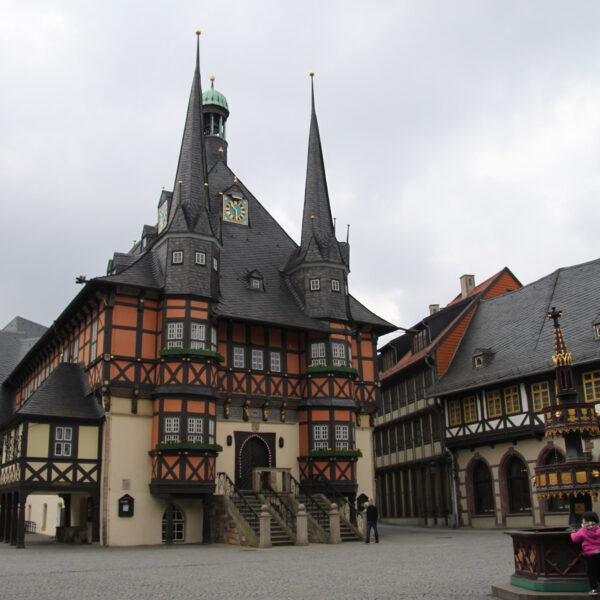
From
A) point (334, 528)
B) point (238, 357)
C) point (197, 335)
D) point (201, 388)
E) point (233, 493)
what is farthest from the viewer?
point (238, 357)

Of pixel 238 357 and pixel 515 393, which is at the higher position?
pixel 238 357

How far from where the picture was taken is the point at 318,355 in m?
33.4

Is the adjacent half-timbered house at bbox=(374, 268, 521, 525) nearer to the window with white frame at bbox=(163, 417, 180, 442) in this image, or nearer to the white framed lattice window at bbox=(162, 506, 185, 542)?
the white framed lattice window at bbox=(162, 506, 185, 542)

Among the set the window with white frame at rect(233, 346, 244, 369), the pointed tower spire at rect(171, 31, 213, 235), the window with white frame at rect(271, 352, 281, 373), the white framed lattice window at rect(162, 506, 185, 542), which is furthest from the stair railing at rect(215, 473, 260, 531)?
the pointed tower spire at rect(171, 31, 213, 235)

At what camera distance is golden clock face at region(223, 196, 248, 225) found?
37.6 meters

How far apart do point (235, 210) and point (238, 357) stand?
931 cm

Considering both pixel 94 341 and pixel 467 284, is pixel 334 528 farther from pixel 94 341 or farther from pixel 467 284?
pixel 467 284

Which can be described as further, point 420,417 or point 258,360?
point 420,417

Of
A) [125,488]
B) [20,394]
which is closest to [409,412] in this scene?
[125,488]

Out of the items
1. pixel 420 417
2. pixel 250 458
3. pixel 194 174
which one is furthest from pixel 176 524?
pixel 420 417

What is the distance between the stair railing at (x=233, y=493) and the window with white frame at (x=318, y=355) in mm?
6694

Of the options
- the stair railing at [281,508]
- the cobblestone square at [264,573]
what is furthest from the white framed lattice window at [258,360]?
the cobblestone square at [264,573]

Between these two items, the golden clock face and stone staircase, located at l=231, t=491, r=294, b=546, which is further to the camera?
the golden clock face

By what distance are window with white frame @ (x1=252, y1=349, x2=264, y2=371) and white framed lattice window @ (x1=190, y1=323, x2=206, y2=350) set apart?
135 inches
